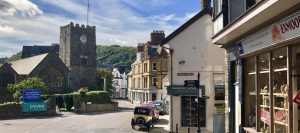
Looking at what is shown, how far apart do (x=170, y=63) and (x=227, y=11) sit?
1383 centimetres

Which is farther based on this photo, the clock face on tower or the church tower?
the clock face on tower

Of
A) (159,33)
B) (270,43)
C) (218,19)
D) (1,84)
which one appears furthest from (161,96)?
(270,43)

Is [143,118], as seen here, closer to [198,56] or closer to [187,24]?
[198,56]

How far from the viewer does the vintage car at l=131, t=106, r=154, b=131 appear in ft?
103

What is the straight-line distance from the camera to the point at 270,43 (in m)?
10.0

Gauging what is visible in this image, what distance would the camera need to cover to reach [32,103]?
4588 centimetres

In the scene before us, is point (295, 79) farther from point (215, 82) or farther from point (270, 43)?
point (215, 82)

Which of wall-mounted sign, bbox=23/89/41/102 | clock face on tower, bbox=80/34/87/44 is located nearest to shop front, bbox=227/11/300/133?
wall-mounted sign, bbox=23/89/41/102

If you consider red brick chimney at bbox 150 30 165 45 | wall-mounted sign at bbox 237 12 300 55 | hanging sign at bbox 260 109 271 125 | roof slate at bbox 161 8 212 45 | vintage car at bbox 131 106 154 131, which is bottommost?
vintage car at bbox 131 106 154 131

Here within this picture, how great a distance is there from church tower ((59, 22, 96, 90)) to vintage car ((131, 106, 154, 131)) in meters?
56.9

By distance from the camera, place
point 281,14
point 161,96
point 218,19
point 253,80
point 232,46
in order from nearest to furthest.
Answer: point 281,14
point 253,80
point 232,46
point 218,19
point 161,96

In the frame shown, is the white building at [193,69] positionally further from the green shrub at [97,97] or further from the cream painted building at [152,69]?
the cream painted building at [152,69]

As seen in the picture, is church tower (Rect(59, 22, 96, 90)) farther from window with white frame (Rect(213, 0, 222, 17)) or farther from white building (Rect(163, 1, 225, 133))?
window with white frame (Rect(213, 0, 222, 17))

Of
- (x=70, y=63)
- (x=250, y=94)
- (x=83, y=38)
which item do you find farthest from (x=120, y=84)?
(x=250, y=94)
